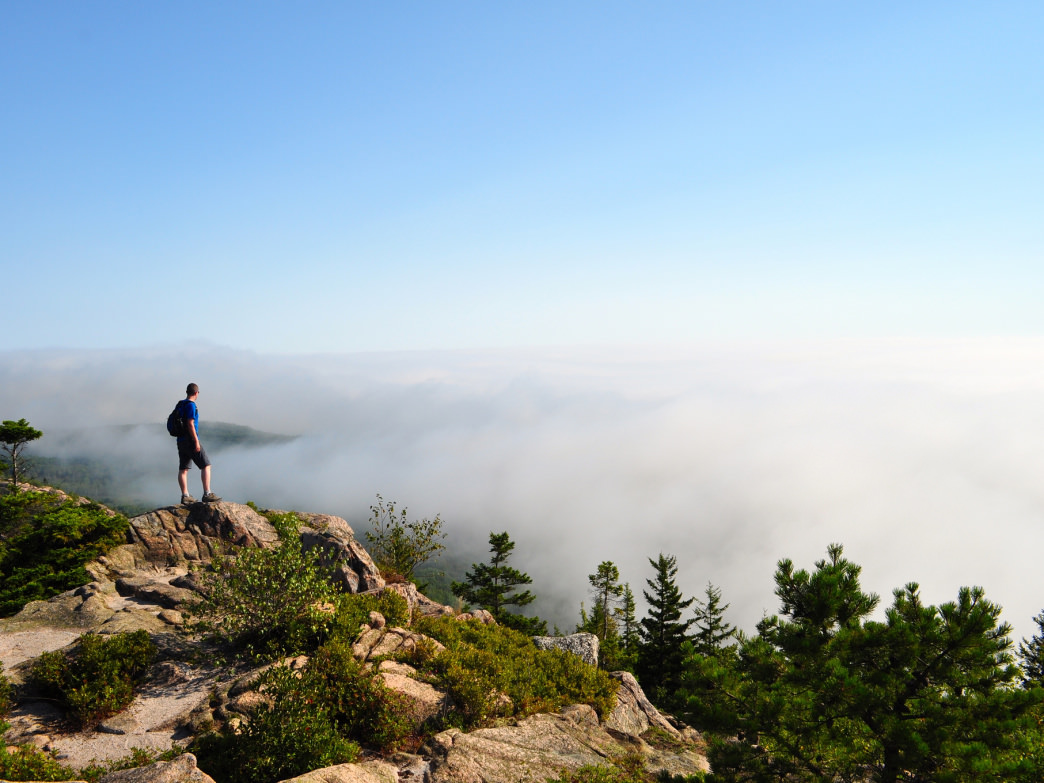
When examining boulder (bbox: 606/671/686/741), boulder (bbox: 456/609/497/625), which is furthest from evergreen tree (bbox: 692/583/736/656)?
boulder (bbox: 606/671/686/741)

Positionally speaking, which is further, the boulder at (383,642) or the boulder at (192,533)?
the boulder at (192,533)

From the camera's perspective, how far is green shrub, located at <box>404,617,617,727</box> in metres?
13.7

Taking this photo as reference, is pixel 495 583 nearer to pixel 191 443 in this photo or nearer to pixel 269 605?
pixel 191 443

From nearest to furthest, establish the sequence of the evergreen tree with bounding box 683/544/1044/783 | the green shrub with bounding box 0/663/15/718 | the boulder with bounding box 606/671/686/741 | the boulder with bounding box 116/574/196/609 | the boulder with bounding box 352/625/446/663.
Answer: the evergreen tree with bounding box 683/544/1044/783, the green shrub with bounding box 0/663/15/718, the boulder with bounding box 352/625/446/663, the boulder with bounding box 606/671/686/741, the boulder with bounding box 116/574/196/609

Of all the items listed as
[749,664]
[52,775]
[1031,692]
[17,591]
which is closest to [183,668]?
[52,775]

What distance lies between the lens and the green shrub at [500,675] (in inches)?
539

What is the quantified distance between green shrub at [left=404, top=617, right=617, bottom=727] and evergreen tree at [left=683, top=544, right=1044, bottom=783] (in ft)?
17.9

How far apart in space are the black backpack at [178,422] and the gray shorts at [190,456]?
1.74ft

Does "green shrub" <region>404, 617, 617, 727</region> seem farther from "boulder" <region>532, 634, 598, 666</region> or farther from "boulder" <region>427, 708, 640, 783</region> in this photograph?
"boulder" <region>532, 634, 598, 666</region>

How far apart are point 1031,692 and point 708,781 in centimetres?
520

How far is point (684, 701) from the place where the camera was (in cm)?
1083

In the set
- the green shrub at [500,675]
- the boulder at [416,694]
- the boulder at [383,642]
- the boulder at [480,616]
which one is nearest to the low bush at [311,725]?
the boulder at [416,694]

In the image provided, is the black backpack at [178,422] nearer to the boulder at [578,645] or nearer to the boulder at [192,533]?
the boulder at [192,533]

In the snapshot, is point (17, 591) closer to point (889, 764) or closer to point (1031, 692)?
point (889, 764)
